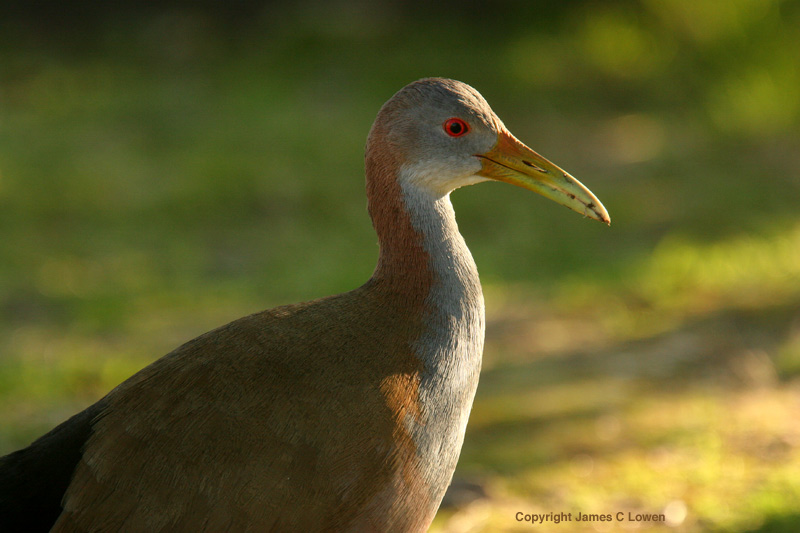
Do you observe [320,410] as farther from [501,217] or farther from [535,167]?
[501,217]

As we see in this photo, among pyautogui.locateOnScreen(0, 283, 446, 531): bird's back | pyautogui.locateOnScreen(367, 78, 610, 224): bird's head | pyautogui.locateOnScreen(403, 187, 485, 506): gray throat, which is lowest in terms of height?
pyautogui.locateOnScreen(0, 283, 446, 531): bird's back

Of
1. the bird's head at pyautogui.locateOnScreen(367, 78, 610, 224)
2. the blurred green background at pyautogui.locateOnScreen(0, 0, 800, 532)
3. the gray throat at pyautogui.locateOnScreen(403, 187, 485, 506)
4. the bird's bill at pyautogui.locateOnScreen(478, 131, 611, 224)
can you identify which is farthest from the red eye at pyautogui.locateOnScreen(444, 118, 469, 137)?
the blurred green background at pyautogui.locateOnScreen(0, 0, 800, 532)

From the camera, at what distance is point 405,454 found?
2.69 meters

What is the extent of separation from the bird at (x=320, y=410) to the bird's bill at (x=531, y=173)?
0.40 feet

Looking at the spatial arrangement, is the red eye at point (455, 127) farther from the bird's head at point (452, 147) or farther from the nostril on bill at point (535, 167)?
the nostril on bill at point (535, 167)

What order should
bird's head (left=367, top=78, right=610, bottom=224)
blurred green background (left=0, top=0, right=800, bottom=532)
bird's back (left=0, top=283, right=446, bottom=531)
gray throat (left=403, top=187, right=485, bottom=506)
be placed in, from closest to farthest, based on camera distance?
bird's back (left=0, top=283, right=446, bottom=531) → gray throat (left=403, top=187, right=485, bottom=506) → bird's head (left=367, top=78, right=610, bottom=224) → blurred green background (left=0, top=0, right=800, bottom=532)

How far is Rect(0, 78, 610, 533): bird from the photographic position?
2.55 meters

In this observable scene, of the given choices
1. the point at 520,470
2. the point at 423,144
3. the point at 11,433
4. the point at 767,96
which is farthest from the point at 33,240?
the point at 767,96

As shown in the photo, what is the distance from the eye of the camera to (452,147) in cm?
308

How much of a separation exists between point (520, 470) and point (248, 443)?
73.7 inches

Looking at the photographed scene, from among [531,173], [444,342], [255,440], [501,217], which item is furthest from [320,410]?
[501,217]

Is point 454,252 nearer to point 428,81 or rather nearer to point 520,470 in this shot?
point 428,81

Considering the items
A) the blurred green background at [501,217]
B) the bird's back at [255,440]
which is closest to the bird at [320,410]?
the bird's back at [255,440]

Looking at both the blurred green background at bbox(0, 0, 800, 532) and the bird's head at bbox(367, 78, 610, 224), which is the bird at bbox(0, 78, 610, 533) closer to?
the bird's head at bbox(367, 78, 610, 224)
